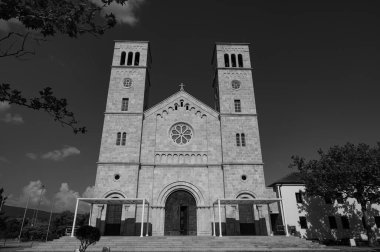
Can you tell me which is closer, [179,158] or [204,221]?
[204,221]

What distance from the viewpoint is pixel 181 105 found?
Result: 28.8 metres

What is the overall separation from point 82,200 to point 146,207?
5577 millimetres

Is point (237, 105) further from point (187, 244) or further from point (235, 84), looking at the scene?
point (187, 244)

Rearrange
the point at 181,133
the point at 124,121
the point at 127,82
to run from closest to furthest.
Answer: the point at 124,121
the point at 181,133
the point at 127,82

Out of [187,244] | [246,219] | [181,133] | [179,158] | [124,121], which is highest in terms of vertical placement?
[124,121]

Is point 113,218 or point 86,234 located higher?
point 113,218

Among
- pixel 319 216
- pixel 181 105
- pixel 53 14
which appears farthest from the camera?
pixel 319 216

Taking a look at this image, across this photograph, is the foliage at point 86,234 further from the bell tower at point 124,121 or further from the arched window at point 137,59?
the arched window at point 137,59

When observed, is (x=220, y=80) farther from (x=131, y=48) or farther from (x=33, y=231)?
(x=33, y=231)

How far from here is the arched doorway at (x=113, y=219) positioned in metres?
22.7

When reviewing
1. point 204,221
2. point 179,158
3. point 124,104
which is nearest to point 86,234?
point 204,221

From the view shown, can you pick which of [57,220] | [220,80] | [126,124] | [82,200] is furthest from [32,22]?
[57,220]

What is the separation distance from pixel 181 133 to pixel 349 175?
1717 centimetres

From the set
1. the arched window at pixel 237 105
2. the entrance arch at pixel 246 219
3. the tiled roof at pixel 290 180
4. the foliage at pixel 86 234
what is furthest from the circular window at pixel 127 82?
the tiled roof at pixel 290 180
